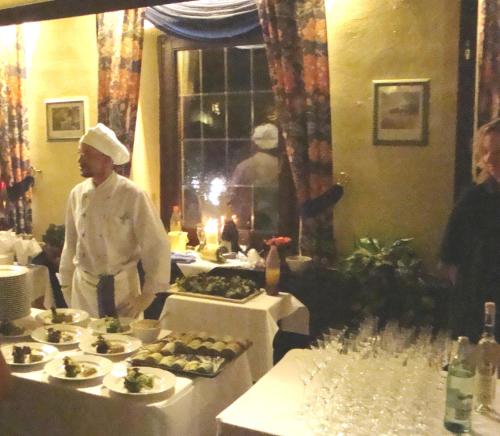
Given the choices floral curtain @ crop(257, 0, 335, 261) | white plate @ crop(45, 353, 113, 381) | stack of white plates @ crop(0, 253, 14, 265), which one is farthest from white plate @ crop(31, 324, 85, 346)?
stack of white plates @ crop(0, 253, 14, 265)

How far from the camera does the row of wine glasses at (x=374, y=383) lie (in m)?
1.57

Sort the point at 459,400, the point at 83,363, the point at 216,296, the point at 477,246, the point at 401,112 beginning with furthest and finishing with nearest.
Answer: the point at 401,112 → the point at 216,296 → the point at 477,246 → the point at 83,363 → the point at 459,400

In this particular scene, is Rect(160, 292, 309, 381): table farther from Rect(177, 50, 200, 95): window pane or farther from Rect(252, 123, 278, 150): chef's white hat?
Rect(177, 50, 200, 95): window pane

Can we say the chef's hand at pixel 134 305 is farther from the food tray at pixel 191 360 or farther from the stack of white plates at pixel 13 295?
the food tray at pixel 191 360

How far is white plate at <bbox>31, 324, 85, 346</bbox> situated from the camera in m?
2.23

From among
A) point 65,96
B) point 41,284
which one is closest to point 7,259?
point 41,284

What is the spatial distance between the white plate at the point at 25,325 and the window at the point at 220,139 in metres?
2.08

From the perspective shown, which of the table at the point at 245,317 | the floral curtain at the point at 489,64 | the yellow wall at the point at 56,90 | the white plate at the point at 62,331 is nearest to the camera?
the white plate at the point at 62,331

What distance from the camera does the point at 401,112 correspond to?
3.67 meters

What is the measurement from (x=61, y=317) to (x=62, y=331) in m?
0.16

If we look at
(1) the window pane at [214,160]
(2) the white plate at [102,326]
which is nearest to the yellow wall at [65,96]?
(1) the window pane at [214,160]

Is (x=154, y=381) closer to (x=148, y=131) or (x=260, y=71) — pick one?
(x=260, y=71)

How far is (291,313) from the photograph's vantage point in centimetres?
344

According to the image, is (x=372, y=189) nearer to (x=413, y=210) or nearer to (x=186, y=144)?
(x=413, y=210)
